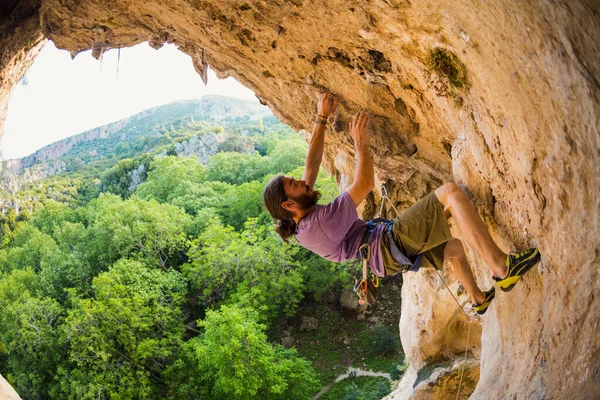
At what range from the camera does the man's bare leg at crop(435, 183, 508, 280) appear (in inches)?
155

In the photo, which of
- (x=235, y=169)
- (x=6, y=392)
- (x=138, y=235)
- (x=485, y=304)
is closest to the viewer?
(x=485, y=304)

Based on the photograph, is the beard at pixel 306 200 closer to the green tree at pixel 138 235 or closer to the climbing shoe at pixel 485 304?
the climbing shoe at pixel 485 304

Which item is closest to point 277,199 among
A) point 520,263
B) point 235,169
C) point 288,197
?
point 288,197

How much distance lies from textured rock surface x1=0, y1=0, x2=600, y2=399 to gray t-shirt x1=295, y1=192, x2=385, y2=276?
1.24 m

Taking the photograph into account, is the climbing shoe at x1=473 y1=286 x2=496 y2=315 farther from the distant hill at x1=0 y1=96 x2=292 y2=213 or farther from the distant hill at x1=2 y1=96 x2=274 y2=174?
the distant hill at x1=2 y1=96 x2=274 y2=174

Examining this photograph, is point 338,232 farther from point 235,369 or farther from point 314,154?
point 235,369

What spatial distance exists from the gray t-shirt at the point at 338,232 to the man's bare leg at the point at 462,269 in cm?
79

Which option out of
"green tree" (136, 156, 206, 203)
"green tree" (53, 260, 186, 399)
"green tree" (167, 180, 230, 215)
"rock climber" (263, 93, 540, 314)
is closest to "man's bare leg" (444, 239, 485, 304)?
"rock climber" (263, 93, 540, 314)

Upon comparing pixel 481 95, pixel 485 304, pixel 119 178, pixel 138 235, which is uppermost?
pixel 481 95

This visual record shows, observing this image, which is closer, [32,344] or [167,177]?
[32,344]

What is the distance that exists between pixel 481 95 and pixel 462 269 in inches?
68.0

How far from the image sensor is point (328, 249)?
14.9 feet

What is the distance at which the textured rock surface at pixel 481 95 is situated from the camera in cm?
308

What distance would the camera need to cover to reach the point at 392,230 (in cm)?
440
